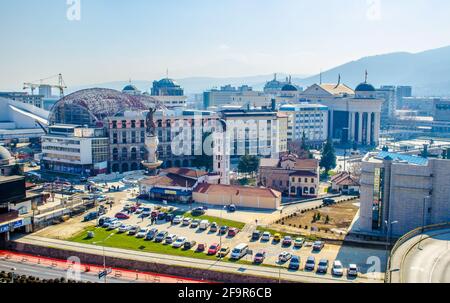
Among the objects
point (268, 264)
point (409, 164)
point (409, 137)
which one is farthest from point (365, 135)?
point (268, 264)

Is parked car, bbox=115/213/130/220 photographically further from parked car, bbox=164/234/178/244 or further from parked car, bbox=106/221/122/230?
parked car, bbox=164/234/178/244

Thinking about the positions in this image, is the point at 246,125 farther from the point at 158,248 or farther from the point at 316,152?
the point at 158,248

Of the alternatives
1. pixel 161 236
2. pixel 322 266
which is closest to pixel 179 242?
pixel 161 236

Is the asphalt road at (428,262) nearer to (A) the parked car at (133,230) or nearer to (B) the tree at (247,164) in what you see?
(A) the parked car at (133,230)

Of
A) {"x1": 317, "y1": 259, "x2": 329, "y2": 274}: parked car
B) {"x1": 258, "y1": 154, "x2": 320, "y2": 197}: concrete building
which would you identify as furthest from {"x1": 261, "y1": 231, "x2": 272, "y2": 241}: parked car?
{"x1": 258, "y1": 154, "x2": 320, "y2": 197}: concrete building

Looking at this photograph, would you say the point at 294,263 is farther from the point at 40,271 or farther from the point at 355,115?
the point at 355,115

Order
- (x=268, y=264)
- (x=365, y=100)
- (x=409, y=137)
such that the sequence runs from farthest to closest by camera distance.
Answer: (x=409, y=137) < (x=365, y=100) < (x=268, y=264)
